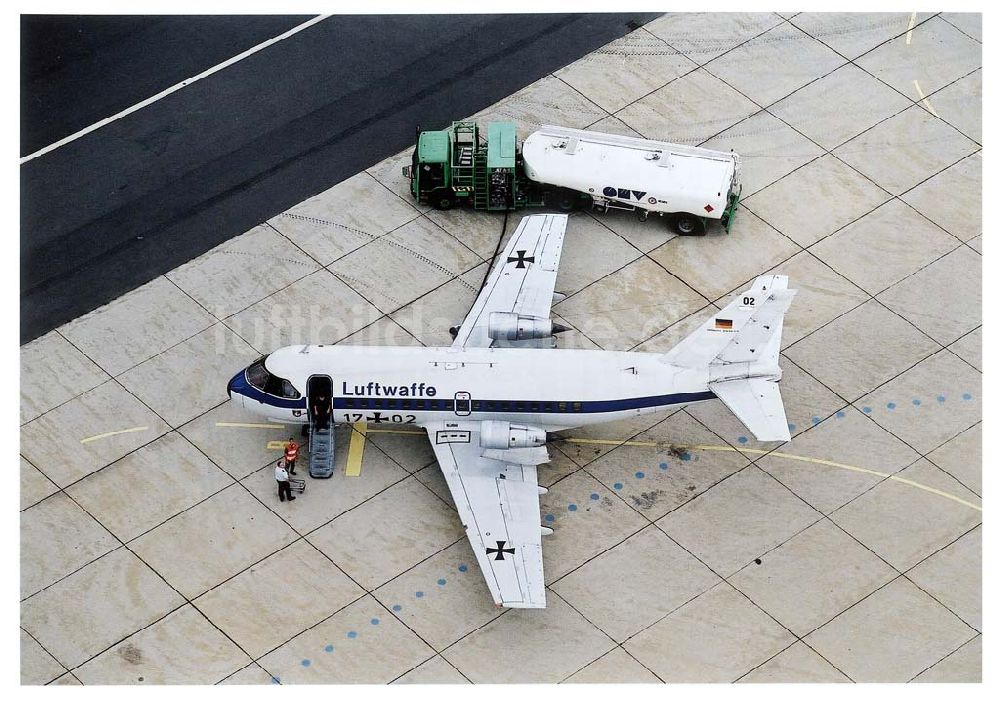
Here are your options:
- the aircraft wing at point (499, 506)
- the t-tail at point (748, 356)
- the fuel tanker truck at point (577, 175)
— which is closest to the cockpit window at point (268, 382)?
the aircraft wing at point (499, 506)

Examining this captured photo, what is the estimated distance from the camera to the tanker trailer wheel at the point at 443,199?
64.9 meters

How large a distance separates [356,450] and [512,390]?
697 centimetres

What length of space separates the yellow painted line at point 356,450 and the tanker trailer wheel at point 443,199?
11.8 m

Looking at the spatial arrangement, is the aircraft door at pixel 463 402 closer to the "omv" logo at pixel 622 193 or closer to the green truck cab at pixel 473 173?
the green truck cab at pixel 473 173

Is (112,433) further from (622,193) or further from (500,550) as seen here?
(622,193)

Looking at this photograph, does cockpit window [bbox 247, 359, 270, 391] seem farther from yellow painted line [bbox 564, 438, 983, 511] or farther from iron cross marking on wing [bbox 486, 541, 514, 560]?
yellow painted line [bbox 564, 438, 983, 511]

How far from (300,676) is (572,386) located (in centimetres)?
1437

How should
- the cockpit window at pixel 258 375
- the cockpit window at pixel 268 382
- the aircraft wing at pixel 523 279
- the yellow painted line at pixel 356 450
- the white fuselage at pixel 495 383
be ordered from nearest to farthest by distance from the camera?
1. the white fuselage at pixel 495 383
2. the cockpit window at pixel 268 382
3. the cockpit window at pixel 258 375
4. the yellow painted line at pixel 356 450
5. the aircraft wing at pixel 523 279

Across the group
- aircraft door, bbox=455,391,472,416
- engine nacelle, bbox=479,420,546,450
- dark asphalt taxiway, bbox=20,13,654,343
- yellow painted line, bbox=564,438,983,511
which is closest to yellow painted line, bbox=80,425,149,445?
dark asphalt taxiway, bbox=20,13,654,343

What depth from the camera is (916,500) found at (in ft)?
185

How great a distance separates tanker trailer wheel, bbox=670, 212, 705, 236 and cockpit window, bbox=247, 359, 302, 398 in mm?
18615

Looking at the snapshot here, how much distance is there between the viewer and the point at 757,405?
54531 millimetres

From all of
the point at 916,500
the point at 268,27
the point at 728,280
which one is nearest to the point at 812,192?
the point at 728,280

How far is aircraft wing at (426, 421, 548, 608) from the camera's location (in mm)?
52500
